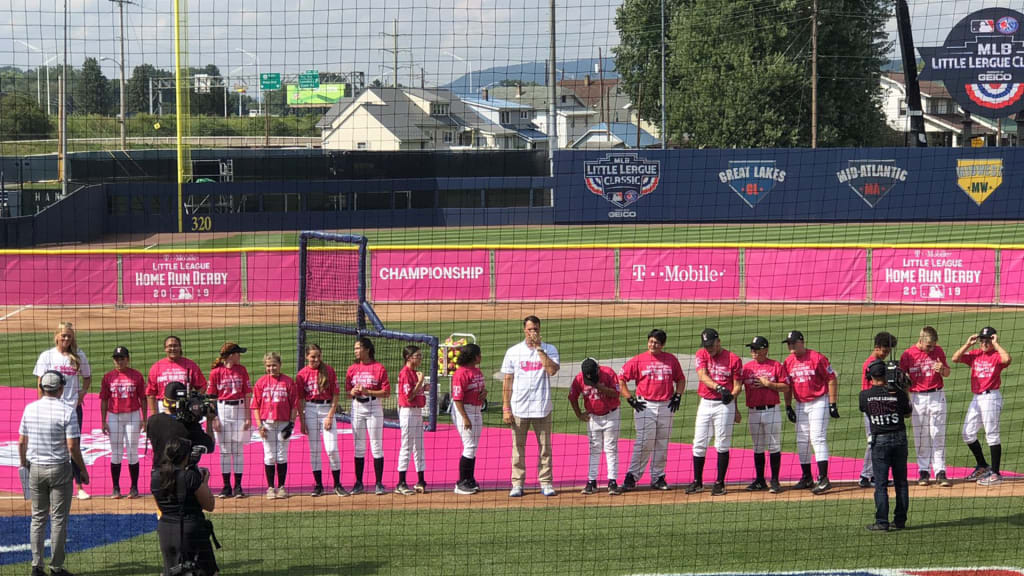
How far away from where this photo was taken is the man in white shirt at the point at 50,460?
766cm

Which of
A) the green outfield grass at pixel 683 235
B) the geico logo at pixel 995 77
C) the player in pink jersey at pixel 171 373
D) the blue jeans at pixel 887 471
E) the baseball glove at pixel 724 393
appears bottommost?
the blue jeans at pixel 887 471

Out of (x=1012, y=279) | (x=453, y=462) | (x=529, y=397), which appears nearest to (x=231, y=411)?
(x=453, y=462)

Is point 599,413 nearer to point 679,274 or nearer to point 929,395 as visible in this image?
point 929,395

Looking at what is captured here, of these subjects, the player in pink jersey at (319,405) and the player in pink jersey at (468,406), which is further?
the player in pink jersey at (319,405)

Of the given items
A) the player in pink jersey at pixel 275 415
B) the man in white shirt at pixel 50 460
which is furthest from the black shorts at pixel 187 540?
the player in pink jersey at pixel 275 415

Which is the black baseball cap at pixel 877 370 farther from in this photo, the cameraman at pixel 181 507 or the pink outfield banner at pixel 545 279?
the pink outfield banner at pixel 545 279

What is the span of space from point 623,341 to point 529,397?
30.2 ft

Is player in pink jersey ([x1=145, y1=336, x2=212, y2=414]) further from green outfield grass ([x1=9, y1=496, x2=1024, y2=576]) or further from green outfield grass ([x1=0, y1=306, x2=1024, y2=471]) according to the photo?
green outfield grass ([x1=0, y1=306, x2=1024, y2=471])

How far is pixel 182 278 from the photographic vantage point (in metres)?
23.0

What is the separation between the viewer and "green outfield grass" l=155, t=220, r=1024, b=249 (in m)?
33.8

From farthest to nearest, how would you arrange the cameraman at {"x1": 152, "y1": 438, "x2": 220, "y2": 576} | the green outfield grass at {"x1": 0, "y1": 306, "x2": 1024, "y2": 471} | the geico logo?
the geico logo → the green outfield grass at {"x1": 0, "y1": 306, "x2": 1024, "y2": 471} → the cameraman at {"x1": 152, "y1": 438, "x2": 220, "y2": 576}

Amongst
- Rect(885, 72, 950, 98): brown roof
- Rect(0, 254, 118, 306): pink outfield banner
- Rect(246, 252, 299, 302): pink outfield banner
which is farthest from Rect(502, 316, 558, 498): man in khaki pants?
Rect(885, 72, 950, 98): brown roof

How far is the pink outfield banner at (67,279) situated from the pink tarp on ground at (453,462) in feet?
31.7

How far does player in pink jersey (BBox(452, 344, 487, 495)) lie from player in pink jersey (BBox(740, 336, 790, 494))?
247 centimetres
